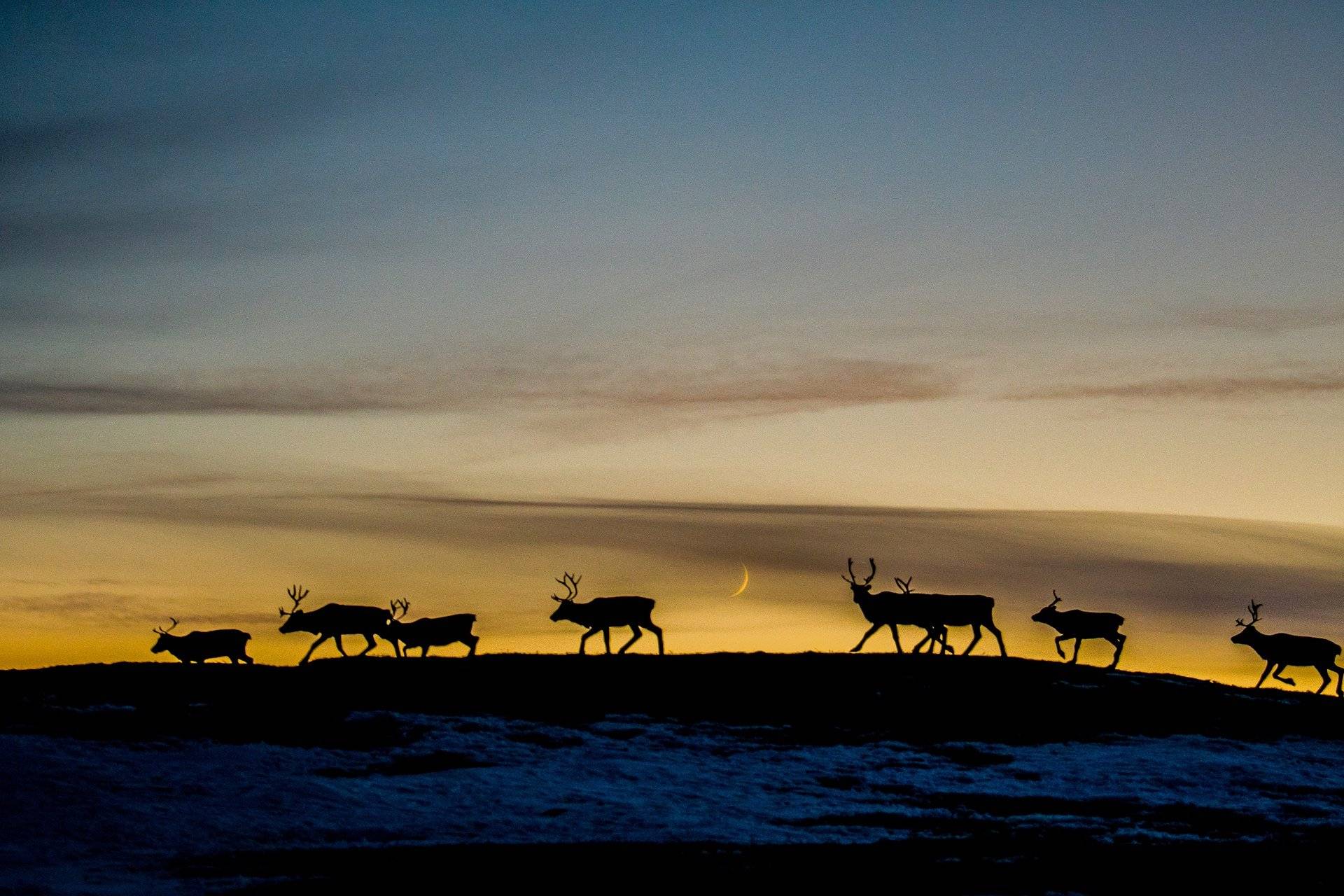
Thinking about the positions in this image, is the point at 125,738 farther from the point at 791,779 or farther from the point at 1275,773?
the point at 1275,773

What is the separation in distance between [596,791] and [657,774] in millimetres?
1977

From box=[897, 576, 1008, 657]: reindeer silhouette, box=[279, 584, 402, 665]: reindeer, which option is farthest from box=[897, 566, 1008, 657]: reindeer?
box=[279, 584, 402, 665]: reindeer

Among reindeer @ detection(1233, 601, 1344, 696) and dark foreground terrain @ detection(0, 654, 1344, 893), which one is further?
reindeer @ detection(1233, 601, 1344, 696)

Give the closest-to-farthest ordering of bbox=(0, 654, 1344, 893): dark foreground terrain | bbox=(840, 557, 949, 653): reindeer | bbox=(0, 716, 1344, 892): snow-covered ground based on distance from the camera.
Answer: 1. bbox=(0, 654, 1344, 893): dark foreground terrain
2. bbox=(0, 716, 1344, 892): snow-covered ground
3. bbox=(840, 557, 949, 653): reindeer

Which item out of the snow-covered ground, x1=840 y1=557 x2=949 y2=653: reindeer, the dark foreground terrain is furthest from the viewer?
x1=840 y1=557 x2=949 y2=653: reindeer

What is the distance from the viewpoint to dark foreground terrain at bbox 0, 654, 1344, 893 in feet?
70.5

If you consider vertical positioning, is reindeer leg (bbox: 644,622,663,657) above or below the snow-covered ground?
above

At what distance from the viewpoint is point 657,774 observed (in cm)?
2889

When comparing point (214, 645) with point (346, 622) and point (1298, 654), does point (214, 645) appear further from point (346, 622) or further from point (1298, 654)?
point (1298, 654)

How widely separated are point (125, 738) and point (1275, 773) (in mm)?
24799

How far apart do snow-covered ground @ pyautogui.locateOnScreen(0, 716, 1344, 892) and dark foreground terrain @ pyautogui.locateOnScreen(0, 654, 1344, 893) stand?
78 mm

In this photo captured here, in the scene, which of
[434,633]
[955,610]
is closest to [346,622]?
[434,633]

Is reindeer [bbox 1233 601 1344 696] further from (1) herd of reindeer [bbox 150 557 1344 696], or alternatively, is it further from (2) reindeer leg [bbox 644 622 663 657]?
(2) reindeer leg [bbox 644 622 663 657]

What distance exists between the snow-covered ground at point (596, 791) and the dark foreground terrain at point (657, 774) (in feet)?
0.26
